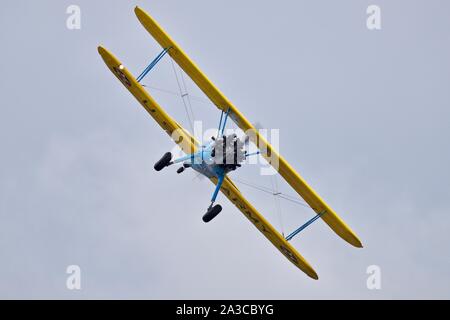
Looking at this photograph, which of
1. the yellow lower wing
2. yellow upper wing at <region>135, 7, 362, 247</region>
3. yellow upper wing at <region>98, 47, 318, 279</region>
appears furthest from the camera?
the yellow lower wing

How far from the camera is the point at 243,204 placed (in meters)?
38.4

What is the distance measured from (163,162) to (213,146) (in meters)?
1.56

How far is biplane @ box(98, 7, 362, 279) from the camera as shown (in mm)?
35469

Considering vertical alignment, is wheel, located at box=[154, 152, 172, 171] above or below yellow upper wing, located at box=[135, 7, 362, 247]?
below

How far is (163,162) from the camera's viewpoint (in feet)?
117

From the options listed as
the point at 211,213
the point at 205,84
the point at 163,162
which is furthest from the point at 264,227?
the point at 205,84

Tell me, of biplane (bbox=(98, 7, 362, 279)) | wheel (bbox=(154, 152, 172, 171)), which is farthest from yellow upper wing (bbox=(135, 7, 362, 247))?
wheel (bbox=(154, 152, 172, 171))

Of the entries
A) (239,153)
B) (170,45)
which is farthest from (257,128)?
(170,45)

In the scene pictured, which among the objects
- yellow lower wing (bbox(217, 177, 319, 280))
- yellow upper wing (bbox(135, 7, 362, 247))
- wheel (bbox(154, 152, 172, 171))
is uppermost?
yellow upper wing (bbox(135, 7, 362, 247))

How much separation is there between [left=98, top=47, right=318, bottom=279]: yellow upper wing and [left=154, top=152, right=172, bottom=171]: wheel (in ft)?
4.26

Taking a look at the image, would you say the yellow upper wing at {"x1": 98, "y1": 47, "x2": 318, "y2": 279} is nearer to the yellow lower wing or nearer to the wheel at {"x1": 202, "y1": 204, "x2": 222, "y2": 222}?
the yellow lower wing

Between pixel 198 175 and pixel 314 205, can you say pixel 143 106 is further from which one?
pixel 314 205

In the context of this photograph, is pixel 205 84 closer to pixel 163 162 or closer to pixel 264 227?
pixel 163 162

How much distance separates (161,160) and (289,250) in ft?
19.9
